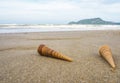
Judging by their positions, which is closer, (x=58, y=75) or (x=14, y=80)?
(x=14, y=80)

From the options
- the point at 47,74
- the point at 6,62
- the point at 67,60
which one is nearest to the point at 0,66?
the point at 6,62

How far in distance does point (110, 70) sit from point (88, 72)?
0.37 metres

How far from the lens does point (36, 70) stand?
3031 millimetres

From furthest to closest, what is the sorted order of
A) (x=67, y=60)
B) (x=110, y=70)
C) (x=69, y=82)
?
(x=67, y=60) → (x=110, y=70) → (x=69, y=82)

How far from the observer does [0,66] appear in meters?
3.29

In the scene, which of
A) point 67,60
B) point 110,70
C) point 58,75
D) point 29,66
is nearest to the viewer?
point 58,75

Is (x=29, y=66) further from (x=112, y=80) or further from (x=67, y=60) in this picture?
(x=112, y=80)

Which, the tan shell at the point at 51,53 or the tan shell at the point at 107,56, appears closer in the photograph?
the tan shell at the point at 107,56

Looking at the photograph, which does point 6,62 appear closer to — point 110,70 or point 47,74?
point 47,74

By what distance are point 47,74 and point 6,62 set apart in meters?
1.16

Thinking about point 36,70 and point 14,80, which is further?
point 36,70

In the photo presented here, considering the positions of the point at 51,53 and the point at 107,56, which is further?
the point at 51,53

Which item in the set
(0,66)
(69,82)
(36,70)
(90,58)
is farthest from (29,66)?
(90,58)

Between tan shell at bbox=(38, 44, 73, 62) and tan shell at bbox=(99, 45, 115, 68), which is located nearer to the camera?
tan shell at bbox=(99, 45, 115, 68)
